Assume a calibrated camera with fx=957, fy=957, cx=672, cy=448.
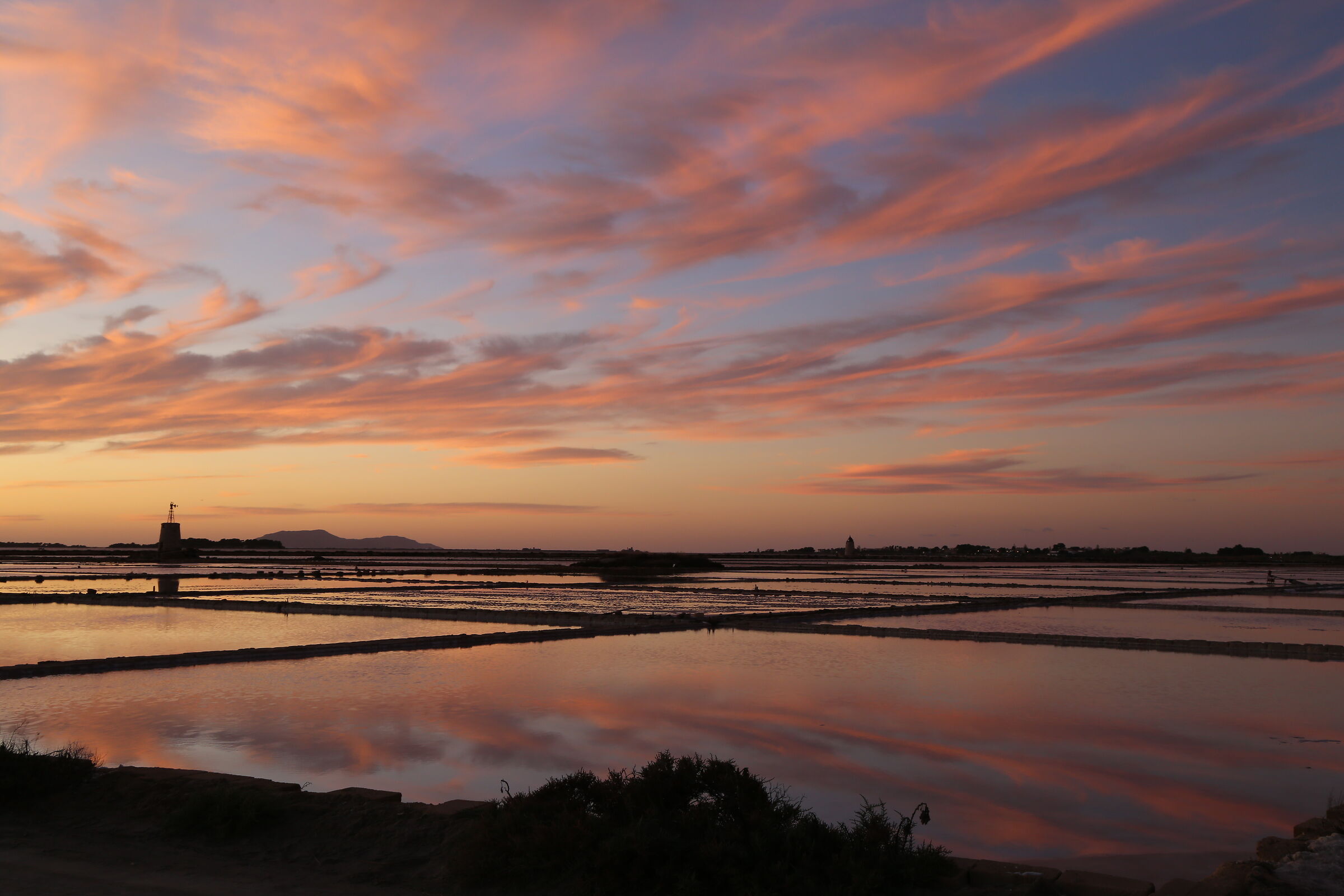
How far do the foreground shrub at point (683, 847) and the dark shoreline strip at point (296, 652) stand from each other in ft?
36.4

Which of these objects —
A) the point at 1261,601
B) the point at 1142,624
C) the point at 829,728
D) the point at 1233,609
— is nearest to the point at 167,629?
the point at 829,728

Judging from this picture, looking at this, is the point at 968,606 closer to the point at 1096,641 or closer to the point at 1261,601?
the point at 1096,641

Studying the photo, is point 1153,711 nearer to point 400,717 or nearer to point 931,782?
point 931,782

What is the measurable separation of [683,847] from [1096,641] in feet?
51.6

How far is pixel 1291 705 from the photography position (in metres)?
12.1

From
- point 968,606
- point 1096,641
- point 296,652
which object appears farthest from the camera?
point 968,606

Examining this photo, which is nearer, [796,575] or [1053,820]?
[1053,820]

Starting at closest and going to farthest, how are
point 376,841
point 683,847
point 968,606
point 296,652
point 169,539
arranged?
1. point 683,847
2. point 376,841
3. point 296,652
4. point 968,606
5. point 169,539

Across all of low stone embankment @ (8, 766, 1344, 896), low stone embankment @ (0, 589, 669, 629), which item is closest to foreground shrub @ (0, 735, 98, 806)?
low stone embankment @ (8, 766, 1344, 896)

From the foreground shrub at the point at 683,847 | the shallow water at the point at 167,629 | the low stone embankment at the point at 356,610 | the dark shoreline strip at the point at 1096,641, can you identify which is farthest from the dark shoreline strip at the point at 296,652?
the foreground shrub at the point at 683,847

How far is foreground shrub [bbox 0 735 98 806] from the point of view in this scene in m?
6.95

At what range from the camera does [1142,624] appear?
946 inches

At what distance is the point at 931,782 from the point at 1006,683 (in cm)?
626

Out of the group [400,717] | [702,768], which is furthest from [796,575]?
[702,768]
